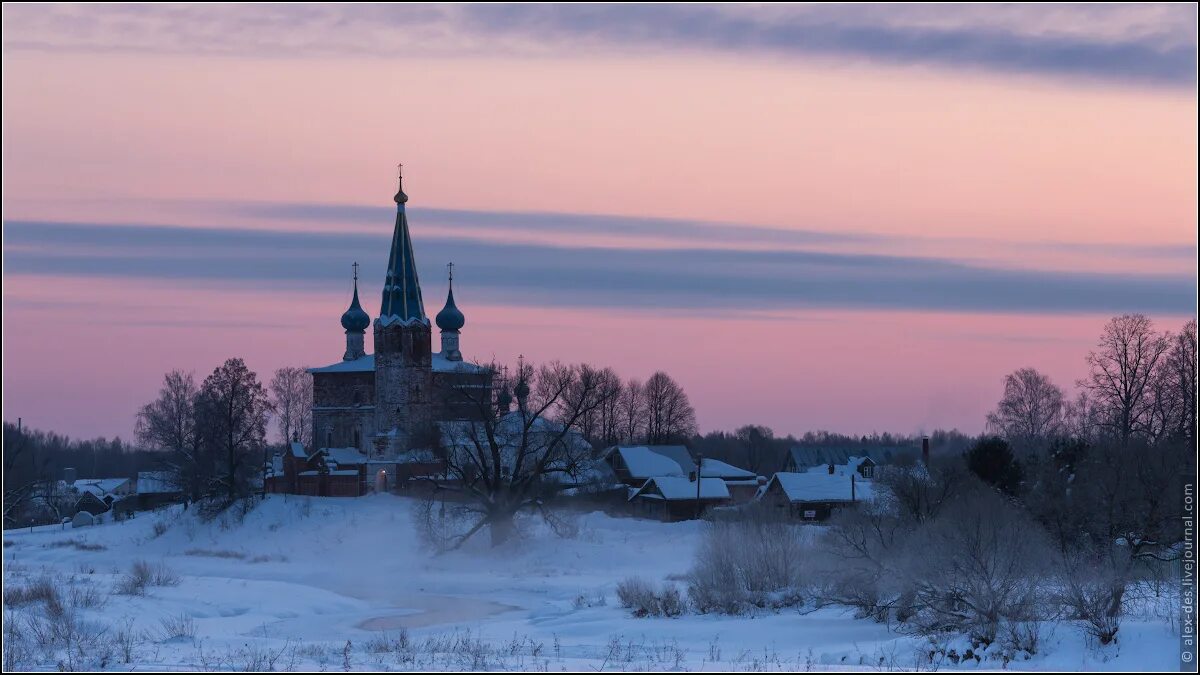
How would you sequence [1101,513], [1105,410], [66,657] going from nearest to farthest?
[66,657] < [1101,513] < [1105,410]

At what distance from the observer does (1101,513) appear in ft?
98.6

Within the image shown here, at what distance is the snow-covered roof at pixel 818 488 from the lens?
6141cm

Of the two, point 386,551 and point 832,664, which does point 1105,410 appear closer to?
point 386,551

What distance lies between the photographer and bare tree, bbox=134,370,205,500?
60188 millimetres

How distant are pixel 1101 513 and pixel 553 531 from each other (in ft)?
77.6

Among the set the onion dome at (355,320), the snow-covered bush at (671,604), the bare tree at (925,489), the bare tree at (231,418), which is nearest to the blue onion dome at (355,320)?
the onion dome at (355,320)

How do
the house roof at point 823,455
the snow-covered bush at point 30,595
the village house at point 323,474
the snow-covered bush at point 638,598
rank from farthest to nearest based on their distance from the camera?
1. the house roof at point 823,455
2. the village house at point 323,474
3. the snow-covered bush at point 638,598
4. the snow-covered bush at point 30,595

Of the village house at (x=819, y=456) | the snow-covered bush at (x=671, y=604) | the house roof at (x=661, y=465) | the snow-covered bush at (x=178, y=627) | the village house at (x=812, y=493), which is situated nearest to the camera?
the snow-covered bush at (x=178, y=627)

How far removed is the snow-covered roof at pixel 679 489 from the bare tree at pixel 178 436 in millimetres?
18636

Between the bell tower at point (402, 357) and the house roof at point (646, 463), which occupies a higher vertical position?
the bell tower at point (402, 357)

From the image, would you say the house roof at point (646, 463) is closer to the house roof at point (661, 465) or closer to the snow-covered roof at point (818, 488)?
the house roof at point (661, 465)

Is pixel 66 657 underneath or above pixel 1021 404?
underneath

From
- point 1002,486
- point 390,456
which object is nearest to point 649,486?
point 390,456

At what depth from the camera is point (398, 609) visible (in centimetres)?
3659
